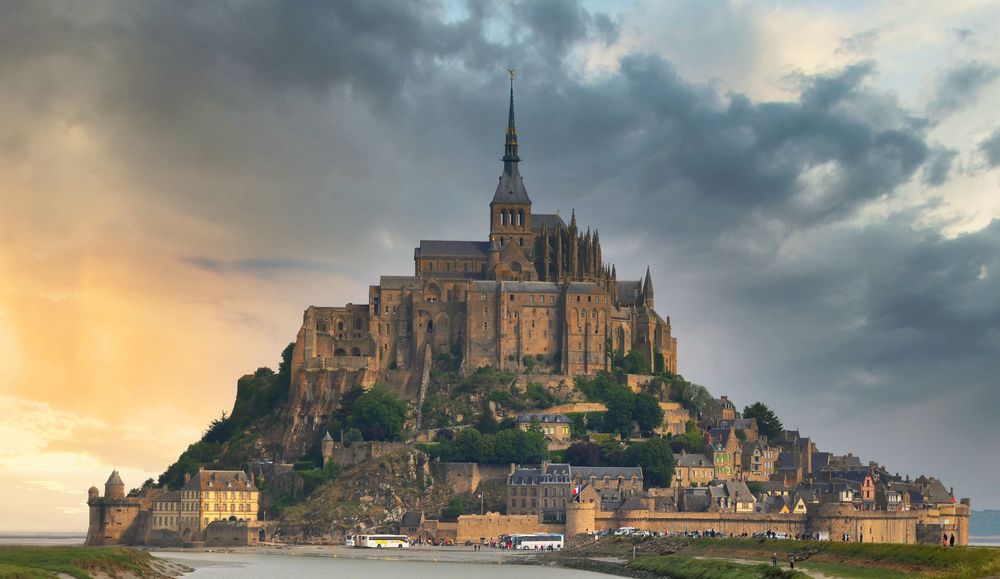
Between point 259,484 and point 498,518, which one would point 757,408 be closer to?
point 498,518

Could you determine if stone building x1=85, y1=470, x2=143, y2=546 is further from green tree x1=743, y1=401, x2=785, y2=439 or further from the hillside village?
green tree x1=743, y1=401, x2=785, y2=439

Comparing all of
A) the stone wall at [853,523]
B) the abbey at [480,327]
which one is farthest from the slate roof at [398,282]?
the stone wall at [853,523]

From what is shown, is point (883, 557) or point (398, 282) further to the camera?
point (398, 282)

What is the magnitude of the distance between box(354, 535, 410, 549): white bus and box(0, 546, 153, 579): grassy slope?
1112 inches

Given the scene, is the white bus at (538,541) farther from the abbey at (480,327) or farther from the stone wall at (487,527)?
the abbey at (480,327)

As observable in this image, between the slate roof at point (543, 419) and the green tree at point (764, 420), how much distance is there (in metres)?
21.2

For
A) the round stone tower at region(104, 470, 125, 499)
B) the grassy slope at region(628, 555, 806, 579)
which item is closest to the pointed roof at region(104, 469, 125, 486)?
the round stone tower at region(104, 470, 125, 499)

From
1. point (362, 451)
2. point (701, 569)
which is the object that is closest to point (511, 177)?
point (362, 451)

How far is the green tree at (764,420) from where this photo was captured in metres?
140

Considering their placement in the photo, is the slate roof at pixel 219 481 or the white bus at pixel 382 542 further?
the slate roof at pixel 219 481

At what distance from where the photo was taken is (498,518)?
115 m

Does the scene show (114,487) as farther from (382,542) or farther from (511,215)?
(511,215)

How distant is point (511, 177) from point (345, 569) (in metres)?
57.4

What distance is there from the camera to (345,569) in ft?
311
